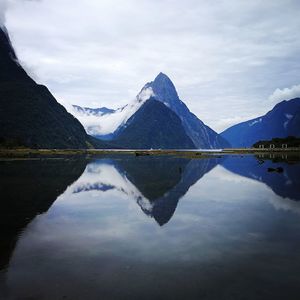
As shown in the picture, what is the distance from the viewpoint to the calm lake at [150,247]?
43.4 feet

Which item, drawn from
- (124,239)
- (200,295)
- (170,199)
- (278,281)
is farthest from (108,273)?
(170,199)

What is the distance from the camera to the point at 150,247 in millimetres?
18641

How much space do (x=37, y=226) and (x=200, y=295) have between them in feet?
48.8

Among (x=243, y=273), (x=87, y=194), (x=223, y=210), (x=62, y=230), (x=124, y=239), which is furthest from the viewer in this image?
(x=87, y=194)

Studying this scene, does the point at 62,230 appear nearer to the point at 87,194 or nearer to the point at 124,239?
the point at 124,239

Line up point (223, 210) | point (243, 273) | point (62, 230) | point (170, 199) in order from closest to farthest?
1. point (243, 273)
2. point (62, 230)
3. point (223, 210)
4. point (170, 199)

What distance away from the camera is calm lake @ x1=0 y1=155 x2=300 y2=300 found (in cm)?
1322

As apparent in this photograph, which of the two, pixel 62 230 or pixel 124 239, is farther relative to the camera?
pixel 62 230

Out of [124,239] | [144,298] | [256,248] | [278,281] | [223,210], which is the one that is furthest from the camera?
[223,210]

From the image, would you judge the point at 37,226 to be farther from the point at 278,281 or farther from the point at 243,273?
the point at 278,281

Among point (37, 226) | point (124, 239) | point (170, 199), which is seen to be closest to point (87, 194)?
point (170, 199)

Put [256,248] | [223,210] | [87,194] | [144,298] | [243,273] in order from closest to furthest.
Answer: [144,298] → [243,273] → [256,248] → [223,210] → [87,194]

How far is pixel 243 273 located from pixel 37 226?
14990 mm

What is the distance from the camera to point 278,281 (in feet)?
45.2
